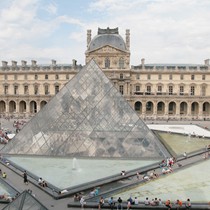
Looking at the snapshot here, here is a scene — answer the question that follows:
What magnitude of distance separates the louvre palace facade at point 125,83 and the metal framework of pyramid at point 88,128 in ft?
86.8

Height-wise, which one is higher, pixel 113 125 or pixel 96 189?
pixel 113 125

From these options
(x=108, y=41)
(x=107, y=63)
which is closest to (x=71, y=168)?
(x=107, y=63)

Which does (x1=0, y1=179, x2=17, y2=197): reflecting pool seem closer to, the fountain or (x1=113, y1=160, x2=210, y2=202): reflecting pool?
the fountain

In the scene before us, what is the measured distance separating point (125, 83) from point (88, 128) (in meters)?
29.6

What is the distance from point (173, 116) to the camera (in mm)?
52594

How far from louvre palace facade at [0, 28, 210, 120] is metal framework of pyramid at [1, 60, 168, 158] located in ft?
86.8

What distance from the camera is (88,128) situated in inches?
929

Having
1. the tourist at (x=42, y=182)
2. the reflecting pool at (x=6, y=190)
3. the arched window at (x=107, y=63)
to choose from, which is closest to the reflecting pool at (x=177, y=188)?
the tourist at (x=42, y=182)

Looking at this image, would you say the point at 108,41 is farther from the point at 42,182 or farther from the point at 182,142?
the point at 42,182

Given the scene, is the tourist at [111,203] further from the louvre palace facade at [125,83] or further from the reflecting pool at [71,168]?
the louvre palace facade at [125,83]

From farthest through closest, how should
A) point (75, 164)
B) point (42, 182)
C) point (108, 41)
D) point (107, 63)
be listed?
point (108, 41)
point (107, 63)
point (75, 164)
point (42, 182)

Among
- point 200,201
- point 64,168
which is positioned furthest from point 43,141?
point 200,201

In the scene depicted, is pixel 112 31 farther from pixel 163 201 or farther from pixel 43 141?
pixel 163 201

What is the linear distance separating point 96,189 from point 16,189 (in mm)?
4104
